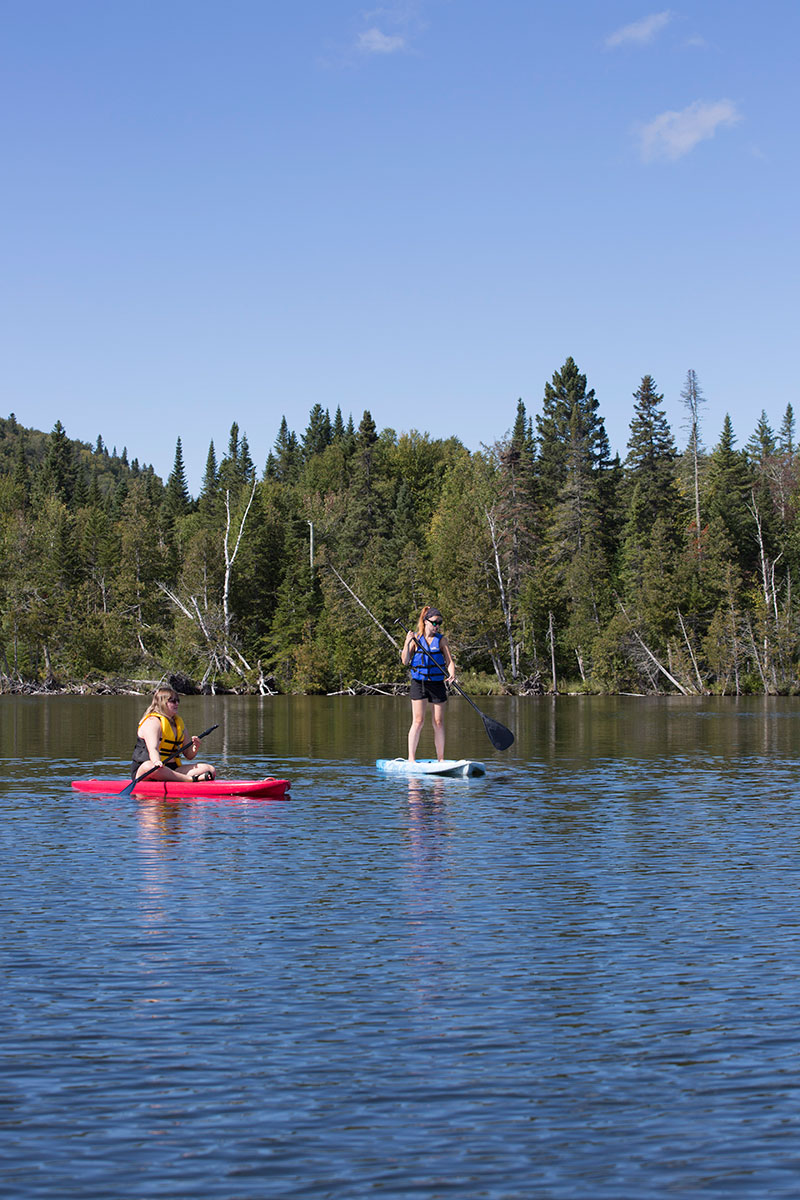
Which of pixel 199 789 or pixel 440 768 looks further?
pixel 440 768

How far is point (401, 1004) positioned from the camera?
7.91 meters

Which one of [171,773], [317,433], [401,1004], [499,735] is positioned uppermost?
[317,433]

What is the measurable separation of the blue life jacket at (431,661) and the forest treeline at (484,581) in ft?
189

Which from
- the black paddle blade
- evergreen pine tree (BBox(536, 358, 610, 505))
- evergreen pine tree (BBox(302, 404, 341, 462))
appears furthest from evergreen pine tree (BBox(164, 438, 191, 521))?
the black paddle blade

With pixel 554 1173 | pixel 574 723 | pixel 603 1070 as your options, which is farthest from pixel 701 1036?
pixel 574 723

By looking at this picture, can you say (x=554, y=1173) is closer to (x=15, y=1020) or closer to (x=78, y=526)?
(x=15, y=1020)

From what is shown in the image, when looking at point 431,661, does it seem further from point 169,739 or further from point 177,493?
point 177,493

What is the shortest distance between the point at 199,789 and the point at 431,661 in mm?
A: 4489

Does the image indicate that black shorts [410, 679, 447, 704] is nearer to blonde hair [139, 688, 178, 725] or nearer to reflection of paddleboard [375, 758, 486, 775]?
reflection of paddleboard [375, 758, 486, 775]

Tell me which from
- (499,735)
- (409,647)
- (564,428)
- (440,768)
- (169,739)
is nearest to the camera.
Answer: (169,739)

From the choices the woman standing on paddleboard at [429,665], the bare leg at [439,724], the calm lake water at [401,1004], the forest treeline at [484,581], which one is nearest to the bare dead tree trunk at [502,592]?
the forest treeline at [484,581]

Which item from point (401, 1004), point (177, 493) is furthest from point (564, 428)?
point (401, 1004)

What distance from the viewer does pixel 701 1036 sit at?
7.32 metres

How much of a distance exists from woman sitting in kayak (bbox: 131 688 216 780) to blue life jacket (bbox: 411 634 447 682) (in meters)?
3.93
